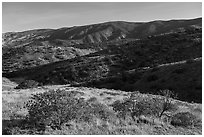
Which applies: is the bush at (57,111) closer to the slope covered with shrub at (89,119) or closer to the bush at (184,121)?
the slope covered with shrub at (89,119)

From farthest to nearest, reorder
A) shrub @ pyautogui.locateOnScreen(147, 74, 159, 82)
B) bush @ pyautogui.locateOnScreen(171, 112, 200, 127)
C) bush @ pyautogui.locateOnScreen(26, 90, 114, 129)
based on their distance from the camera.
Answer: shrub @ pyautogui.locateOnScreen(147, 74, 159, 82) → bush @ pyautogui.locateOnScreen(171, 112, 200, 127) → bush @ pyautogui.locateOnScreen(26, 90, 114, 129)

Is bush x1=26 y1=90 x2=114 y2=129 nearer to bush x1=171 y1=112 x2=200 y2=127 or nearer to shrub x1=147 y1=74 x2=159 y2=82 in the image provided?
bush x1=171 y1=112 x2=200 y2=127

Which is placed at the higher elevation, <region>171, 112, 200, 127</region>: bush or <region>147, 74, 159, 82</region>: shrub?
<region>171, 112, 200, 127</region>: bush

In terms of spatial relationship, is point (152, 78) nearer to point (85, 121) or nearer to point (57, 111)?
point (85, 121)

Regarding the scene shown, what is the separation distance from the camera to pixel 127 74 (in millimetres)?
41156

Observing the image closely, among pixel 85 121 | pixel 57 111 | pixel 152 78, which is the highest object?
pixel 57 111

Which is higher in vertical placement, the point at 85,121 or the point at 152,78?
the point at 85,121

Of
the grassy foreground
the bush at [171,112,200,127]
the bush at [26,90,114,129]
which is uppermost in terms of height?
the bush at [26,90,114,129]

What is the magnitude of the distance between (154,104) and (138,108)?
1296 millimetres

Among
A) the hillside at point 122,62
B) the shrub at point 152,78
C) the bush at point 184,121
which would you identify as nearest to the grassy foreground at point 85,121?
the bush at point 184,121

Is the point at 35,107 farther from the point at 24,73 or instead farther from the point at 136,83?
the point at 24,73

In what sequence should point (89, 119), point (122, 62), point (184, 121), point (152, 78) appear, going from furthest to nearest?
point (122, 62) < point (152, 78) < point (184, 121) < point (89, 119)

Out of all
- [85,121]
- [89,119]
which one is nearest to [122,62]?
[89,119]

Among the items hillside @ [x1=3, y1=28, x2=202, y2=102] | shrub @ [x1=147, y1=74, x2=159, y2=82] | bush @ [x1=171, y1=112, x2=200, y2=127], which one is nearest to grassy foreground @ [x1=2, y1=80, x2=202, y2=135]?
bush @ [x1=171, y1=112, x2=200, y2=127]
